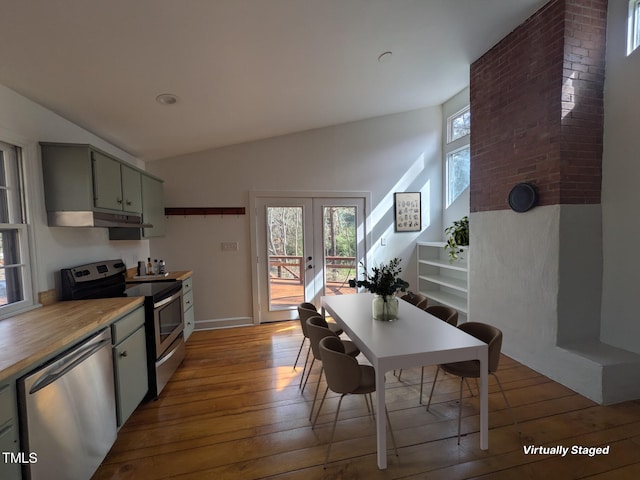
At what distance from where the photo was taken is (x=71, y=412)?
4.85ft

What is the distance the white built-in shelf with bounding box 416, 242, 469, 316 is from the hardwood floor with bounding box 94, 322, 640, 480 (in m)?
1.53

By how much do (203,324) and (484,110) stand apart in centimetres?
452

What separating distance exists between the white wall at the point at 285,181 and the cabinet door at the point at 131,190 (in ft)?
3.20

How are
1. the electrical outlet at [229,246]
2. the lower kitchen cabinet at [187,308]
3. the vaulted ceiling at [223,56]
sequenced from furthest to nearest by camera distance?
1. the electrical outlet at [229,246]
2. the lower kitchen cabinet at [187,308]
3. the vaulted ceiling at [223,56]

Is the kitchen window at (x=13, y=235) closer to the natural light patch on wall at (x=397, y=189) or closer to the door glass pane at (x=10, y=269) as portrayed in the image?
the door glass pane at (x=10, y=269)

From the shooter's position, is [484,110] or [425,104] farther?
[425,104]

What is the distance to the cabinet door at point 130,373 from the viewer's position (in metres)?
1.93

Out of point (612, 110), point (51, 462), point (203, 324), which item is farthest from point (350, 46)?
point (203, 324)

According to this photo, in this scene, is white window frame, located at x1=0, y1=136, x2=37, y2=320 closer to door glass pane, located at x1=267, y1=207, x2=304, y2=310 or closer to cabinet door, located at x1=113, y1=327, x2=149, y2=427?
cabinet door, located at x1=113, y1=327, x2=149, y2=427

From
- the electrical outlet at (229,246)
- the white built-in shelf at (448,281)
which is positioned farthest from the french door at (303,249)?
the white built-in shelf at (448,281)

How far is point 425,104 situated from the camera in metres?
4.48

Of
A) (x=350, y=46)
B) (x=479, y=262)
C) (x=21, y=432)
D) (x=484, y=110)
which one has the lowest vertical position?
(x=21, y=432)

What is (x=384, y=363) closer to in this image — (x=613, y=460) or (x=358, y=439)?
(x=358, y=439)

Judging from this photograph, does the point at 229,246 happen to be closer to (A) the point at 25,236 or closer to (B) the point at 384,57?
(A) the point at 25,236
